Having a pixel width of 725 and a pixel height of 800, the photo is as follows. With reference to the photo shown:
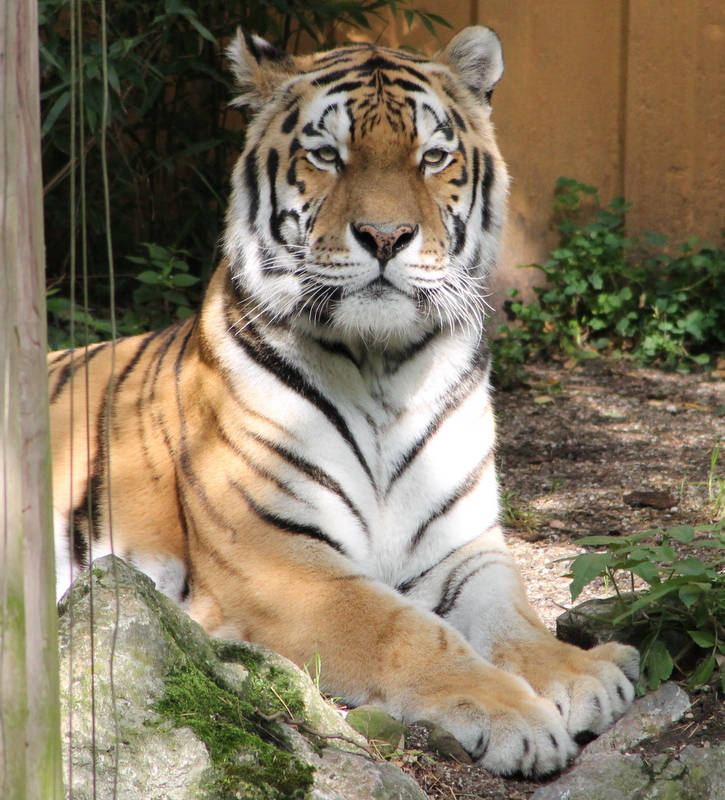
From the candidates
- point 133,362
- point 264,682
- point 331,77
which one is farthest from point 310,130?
point 264,682

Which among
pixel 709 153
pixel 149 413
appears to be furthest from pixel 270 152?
pixel 709 153

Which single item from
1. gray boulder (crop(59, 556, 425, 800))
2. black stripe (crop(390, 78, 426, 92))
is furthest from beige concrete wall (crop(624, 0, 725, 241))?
gray boulder (crop(59, 556, 425, 800))

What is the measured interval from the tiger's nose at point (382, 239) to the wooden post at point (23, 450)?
4.35 feet

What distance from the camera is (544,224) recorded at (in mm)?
5723

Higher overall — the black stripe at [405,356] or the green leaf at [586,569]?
the black stripe at [405,356]

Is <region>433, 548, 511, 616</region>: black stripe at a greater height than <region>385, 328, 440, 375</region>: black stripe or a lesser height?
lesser

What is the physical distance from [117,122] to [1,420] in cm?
442

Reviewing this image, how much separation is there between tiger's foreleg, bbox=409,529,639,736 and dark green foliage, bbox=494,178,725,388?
287 centimetres

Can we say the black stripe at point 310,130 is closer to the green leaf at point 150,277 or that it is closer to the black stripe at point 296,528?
the black stripe at point 296,528

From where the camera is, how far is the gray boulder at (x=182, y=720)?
1476 mm

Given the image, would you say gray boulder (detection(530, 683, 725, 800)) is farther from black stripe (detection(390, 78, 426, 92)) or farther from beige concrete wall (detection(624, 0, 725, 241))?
beige concrete wall (detection(624, 0, 725, 241))

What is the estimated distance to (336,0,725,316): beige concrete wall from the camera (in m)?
5.48

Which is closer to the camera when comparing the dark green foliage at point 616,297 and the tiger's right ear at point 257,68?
the tiger's right ear at point 257,68

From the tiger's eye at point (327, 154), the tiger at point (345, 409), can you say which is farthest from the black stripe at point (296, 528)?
the tiger's eye at point (327, 154)
